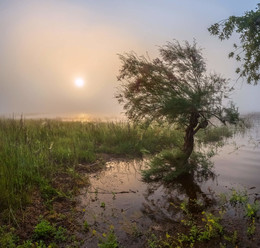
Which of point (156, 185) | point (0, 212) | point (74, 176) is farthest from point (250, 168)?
point (0, 212)

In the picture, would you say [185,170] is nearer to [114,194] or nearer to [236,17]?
[114,194]

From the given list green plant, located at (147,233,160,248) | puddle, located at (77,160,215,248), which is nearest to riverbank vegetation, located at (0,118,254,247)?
puddle, located at (77,160,215,248)

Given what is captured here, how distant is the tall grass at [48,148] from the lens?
6.09 m

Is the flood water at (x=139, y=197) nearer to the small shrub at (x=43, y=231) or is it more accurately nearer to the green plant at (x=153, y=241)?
the green plant at (x=153, y=241)

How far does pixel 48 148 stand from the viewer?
8.86 meters

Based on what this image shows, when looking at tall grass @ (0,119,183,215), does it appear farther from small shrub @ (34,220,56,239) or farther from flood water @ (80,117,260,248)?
flood water @ (80,117,260,248)

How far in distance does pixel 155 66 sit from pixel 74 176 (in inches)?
183

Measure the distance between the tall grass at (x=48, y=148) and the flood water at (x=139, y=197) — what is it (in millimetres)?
1483

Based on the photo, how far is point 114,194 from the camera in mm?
7188

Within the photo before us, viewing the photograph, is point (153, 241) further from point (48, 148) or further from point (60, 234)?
point (48, 148)

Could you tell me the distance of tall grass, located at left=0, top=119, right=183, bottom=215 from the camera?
6.09 m

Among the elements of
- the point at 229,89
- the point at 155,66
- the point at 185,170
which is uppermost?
the point at 155,66

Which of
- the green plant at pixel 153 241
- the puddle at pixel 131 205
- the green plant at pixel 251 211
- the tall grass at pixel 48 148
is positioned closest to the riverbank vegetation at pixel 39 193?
the tall grass at pixel 48 148

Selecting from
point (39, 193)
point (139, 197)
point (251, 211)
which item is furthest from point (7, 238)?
point (251, 211)
